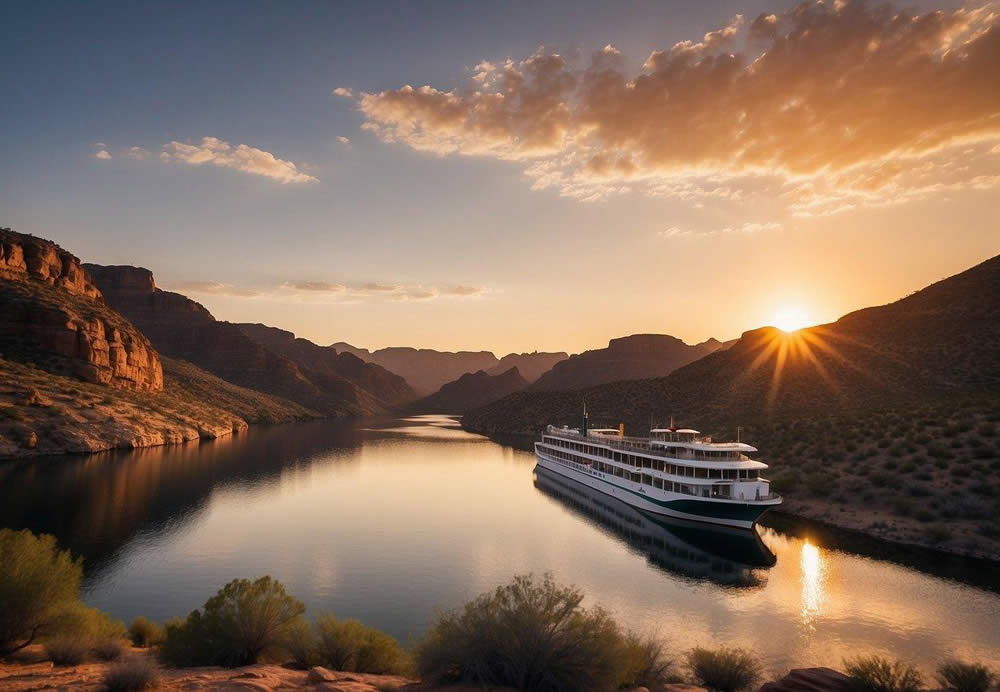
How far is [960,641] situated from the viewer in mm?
21125

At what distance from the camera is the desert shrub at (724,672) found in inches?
629

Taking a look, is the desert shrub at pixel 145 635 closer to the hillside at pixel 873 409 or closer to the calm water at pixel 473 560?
the calm water at pixel 473 560

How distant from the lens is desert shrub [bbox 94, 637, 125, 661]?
48.8ft

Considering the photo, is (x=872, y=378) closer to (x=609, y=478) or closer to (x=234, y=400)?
(x=609, y=478)

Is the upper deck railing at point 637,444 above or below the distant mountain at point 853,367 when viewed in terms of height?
below

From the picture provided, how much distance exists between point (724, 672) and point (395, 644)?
9.98 meters

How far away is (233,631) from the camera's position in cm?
1545

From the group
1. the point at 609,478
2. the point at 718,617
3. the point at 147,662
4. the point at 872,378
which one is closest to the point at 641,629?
Answer: the point at 718,617

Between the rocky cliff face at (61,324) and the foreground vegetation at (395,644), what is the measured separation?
89531 mm

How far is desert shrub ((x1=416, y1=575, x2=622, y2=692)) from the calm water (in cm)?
935

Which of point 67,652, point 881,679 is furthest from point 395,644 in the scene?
point 881,679

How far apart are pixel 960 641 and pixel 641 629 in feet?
40.0

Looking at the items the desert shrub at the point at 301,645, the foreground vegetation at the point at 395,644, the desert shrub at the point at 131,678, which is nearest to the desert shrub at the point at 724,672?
the foreground vegetation at the point at 395,644

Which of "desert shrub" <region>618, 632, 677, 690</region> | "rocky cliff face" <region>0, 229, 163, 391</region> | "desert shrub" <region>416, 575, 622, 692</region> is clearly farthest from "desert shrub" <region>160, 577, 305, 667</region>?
"rocky cliff face" <region>0, 229, 163, 391</region>
